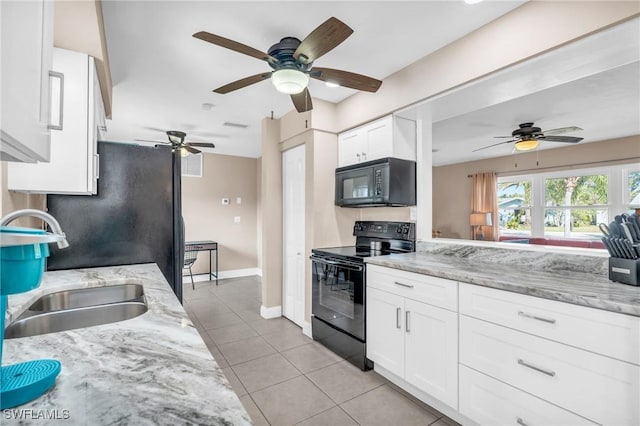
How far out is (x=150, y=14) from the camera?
1.88m

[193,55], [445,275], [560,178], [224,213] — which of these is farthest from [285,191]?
[560,178]

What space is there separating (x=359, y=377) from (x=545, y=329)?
4.64 ft

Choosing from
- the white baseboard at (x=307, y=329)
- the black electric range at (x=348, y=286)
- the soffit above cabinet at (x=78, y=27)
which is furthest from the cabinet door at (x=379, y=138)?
the soffit above cabinet at (x=78, y=27)

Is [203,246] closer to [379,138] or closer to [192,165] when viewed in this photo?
[192,165]

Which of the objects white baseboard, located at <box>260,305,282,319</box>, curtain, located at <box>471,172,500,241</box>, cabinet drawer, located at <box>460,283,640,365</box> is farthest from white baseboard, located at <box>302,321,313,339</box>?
curtain, located at <box>471,172,500,241</box>

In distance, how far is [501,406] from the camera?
5.04ft

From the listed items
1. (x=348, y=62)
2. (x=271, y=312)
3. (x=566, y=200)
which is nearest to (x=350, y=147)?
(x=348, y=62)

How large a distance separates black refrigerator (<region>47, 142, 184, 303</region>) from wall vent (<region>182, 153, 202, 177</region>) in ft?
11.5

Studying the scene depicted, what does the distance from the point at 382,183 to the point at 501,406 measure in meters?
1.70

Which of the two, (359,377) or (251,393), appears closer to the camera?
(251,393)

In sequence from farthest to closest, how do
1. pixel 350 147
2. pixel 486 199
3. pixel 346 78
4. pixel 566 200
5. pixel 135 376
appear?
pixel 486 199, pixel 566 200, pixel 350 147, pixel 346 78, pixel 135 376

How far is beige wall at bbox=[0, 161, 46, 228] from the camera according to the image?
1.38m

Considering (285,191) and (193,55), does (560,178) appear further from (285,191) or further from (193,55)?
(193,55)

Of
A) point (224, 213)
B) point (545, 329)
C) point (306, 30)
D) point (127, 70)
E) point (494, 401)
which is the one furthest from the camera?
point (224, 213)
